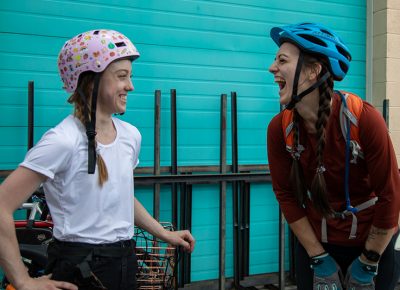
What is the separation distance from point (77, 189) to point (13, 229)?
1.03 ft

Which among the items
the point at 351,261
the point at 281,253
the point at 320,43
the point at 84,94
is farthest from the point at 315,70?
the point at 281,253

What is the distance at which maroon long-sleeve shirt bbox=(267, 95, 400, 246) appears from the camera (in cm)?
229

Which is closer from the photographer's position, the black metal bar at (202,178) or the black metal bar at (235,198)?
the black metal bar at (202,178)

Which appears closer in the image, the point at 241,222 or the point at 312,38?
the point at 312,38

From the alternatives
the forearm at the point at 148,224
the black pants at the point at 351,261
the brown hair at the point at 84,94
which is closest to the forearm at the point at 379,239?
the black pants at the point at 351,261

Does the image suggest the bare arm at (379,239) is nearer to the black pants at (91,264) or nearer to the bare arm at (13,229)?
the black pants at (91,264)

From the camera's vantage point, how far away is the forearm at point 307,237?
2537 mm

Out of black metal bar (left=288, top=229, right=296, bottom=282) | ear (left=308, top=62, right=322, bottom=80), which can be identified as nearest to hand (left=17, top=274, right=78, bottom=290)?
ear (left=308, top=62, right=322, bottom=80)

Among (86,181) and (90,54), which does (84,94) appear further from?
(86,181)

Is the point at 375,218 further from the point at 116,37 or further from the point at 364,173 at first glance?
the point at 116,37

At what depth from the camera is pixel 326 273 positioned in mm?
2502

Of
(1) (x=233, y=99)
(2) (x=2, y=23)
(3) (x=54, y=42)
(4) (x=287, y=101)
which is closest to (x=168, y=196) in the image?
(1) (x=233, y=99)

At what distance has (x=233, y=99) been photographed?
516cm

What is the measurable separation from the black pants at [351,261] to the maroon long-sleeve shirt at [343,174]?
0.07 m
